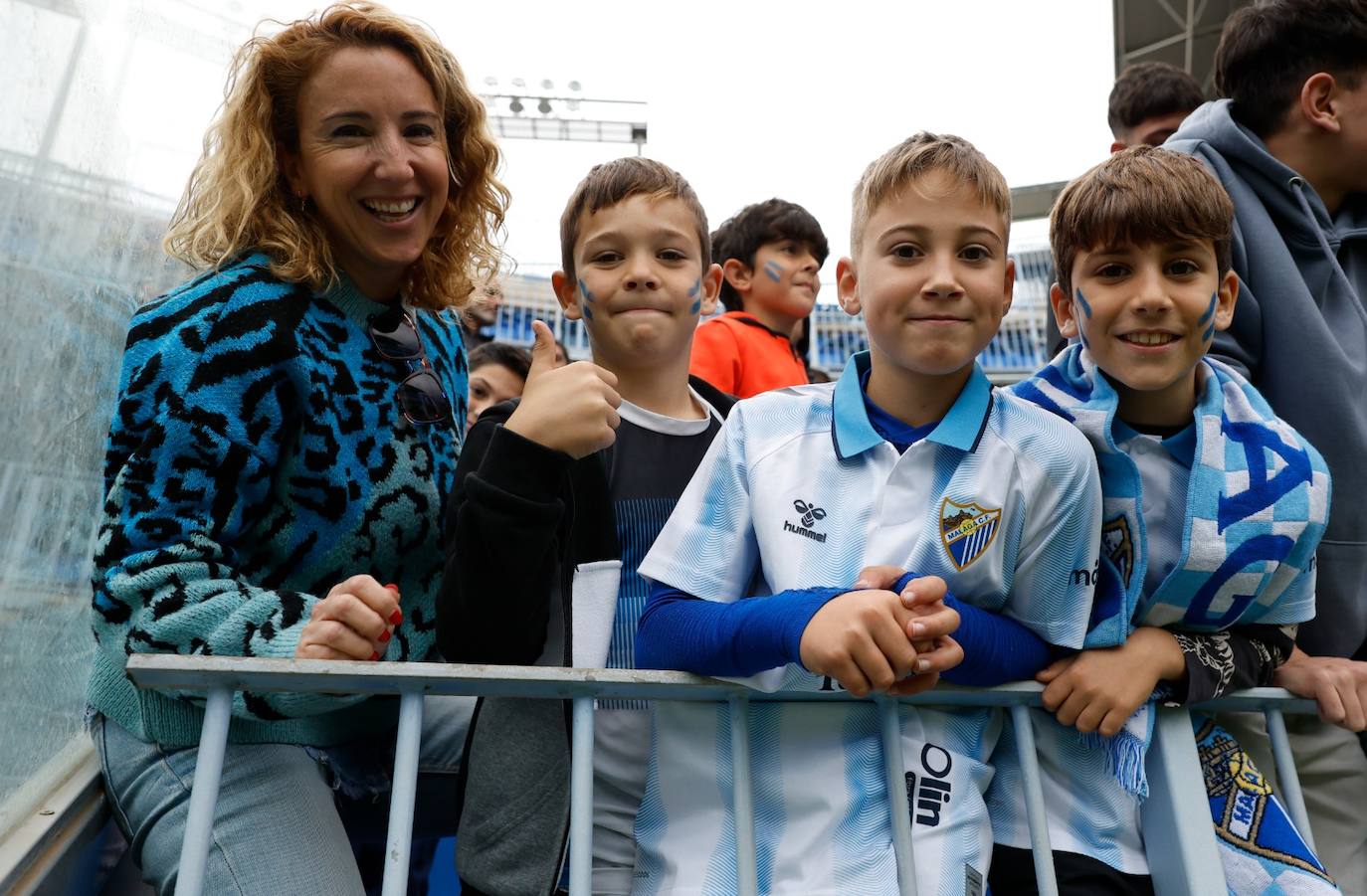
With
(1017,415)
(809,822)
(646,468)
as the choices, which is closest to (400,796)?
(809,822)

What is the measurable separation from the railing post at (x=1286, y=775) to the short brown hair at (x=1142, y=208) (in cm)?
69

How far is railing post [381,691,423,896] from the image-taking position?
1.22 metres

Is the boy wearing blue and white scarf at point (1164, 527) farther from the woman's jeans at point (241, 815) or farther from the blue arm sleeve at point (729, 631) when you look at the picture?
the woman's jeans at point (241, 815)

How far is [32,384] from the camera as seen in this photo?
5.02 feet

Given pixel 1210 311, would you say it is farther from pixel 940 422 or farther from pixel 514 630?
pixel 514 630

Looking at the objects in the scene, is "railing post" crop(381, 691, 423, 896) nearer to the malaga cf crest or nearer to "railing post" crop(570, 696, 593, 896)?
"railing post" crop(570, 696, 593, 896)

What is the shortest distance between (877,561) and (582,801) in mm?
486

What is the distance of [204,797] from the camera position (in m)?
1.21

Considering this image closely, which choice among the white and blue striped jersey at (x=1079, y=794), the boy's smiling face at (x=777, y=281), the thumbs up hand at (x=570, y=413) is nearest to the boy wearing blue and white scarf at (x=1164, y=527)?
the white and blue striped jersey at (x=1079, y=794)

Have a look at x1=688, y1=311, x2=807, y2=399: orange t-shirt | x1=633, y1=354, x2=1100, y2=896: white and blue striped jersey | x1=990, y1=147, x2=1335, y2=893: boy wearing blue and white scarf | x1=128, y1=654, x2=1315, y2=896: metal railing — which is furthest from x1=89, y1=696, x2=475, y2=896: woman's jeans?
x1=688, y1=311, x2=807, y2=399: orange t-shirt

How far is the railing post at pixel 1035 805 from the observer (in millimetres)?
1327

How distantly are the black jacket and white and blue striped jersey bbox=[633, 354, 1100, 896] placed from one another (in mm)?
137

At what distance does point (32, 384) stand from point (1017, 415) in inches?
55.2

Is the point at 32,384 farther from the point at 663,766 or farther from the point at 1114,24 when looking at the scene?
the point at 1114,24
